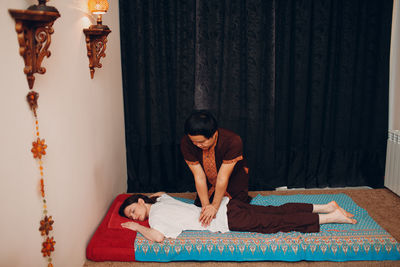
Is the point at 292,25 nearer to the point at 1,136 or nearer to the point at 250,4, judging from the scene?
the point at 250,4

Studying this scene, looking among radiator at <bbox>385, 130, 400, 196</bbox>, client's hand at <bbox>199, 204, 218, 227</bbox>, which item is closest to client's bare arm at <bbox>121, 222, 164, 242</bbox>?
client's hand at <bbox>199, 204, 218, 227</bbox>

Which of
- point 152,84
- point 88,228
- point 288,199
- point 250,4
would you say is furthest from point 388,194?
point 88,228

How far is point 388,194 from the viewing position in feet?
10.1

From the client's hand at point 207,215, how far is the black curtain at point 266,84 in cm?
104

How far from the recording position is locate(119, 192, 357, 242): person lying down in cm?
219

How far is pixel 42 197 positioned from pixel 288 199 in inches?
72.2

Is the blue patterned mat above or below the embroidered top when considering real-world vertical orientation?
below

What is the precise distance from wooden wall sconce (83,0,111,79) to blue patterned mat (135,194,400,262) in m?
1.19

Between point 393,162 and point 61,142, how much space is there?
2819mm

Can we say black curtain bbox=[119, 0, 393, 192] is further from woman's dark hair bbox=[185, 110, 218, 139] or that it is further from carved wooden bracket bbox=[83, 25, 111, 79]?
woman's dark hair bbox=[185, 110, 218, 139]

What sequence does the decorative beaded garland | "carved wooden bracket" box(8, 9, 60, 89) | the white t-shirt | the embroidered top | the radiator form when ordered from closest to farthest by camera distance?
"carved wooden bracket" box(8, 9, 60, 89) < the decorative beaded garland < the white t-shirt < the embroidered top < the radiator

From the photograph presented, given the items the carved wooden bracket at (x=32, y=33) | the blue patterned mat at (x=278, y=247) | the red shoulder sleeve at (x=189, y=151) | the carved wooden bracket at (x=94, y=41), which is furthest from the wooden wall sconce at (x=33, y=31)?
the blue patterned mat at (x=278, y=247)

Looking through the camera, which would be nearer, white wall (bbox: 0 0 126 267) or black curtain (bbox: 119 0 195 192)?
white wall (bbox: 0 0 126 267)

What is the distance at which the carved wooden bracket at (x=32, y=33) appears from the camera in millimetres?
1255
